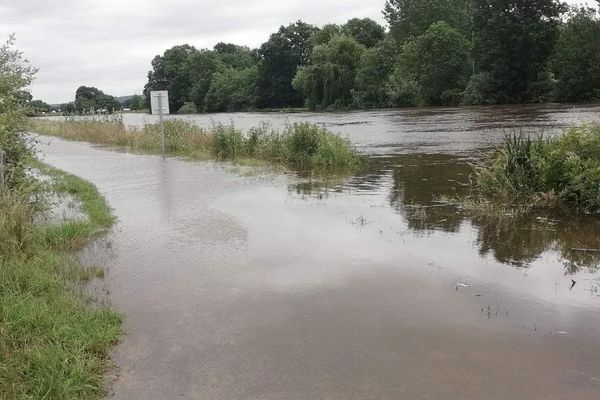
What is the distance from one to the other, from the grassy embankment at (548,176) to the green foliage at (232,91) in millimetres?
89332

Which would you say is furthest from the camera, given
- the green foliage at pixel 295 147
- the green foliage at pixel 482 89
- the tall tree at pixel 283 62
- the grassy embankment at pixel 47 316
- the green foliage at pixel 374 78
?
the tall tree at pixel 283 62

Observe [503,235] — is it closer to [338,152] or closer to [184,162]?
[338,152]

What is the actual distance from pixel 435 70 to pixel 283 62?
42.9m

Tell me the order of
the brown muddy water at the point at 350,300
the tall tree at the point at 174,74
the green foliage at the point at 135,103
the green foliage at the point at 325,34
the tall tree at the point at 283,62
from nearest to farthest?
the brown muddy water at the point at 350,300 < the green foliage at the point at 325,34 < the tall tree at the point at 283,62 < the tall tree at the point at 174,74 < the green foliage at the point at 135,103

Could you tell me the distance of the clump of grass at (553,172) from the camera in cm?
934

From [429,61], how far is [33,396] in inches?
2436

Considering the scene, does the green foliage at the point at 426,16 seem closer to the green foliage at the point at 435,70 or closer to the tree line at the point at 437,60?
the tree line at the point at 437,60

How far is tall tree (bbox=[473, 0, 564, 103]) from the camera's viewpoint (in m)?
53.1

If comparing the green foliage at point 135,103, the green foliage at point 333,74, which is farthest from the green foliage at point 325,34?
the green foliage at point 135,103

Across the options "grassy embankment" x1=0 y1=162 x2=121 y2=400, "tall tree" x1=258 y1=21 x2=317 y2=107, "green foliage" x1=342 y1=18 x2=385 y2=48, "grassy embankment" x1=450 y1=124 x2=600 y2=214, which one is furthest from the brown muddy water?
"tall tree" x1=258 y1=21 x2=317 y2=107

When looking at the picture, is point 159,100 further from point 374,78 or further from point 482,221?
point 374,78

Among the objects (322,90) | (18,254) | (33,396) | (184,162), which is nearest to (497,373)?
(33,396)

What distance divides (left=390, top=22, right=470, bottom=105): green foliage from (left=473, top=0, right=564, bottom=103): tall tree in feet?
18.0

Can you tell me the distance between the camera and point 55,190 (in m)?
12.2
